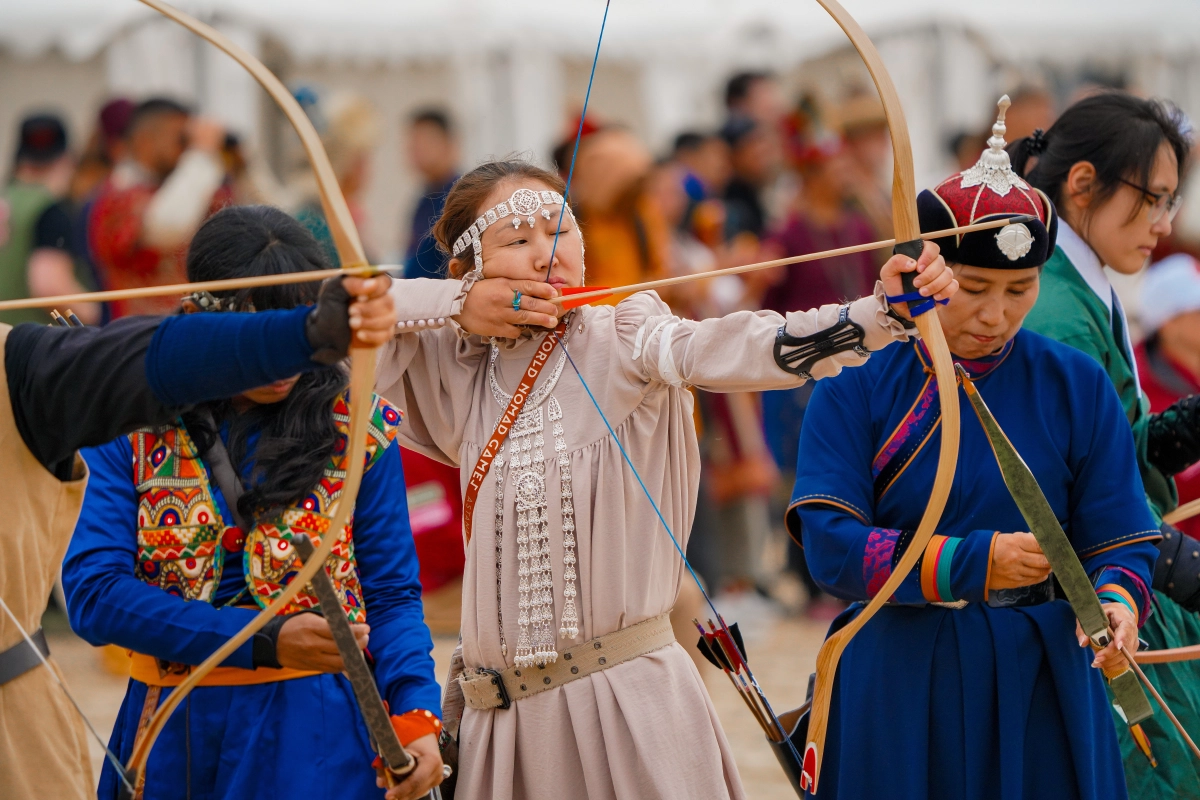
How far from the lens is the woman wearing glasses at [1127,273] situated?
2.71 m

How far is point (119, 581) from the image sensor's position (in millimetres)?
2160

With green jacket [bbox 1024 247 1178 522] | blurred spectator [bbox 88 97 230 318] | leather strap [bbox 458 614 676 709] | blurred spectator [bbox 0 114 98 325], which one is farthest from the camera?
blurred spectator [bbox 0 114 98 325]

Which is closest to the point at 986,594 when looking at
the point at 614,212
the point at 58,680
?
the point at 58,680

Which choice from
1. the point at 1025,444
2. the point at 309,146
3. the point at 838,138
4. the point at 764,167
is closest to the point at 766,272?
the point at 838,138

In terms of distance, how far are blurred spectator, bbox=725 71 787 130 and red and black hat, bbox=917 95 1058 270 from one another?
5.94 metres

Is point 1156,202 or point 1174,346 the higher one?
point 1156,202

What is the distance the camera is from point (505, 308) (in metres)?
2.29

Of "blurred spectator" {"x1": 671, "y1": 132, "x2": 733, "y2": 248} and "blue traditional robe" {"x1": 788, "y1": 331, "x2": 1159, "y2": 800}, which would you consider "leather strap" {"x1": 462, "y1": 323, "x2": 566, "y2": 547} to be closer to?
"blue traditional robe" {"x1": 788, "y1": 331, "x2": 1159, "y2": 800}

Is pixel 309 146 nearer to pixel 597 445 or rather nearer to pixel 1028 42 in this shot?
pixel 597 445

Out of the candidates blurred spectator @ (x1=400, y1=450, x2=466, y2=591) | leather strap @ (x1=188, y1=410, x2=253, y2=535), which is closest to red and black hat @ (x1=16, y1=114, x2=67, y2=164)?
blurred spectator @ (x1=400, y1=450, x2=466, y2=591)

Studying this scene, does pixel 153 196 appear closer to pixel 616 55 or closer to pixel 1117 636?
pixel 1117 636

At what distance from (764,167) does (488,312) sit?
5966 millimetres

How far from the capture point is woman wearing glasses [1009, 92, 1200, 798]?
8.89 feet

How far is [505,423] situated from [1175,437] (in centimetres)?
145
